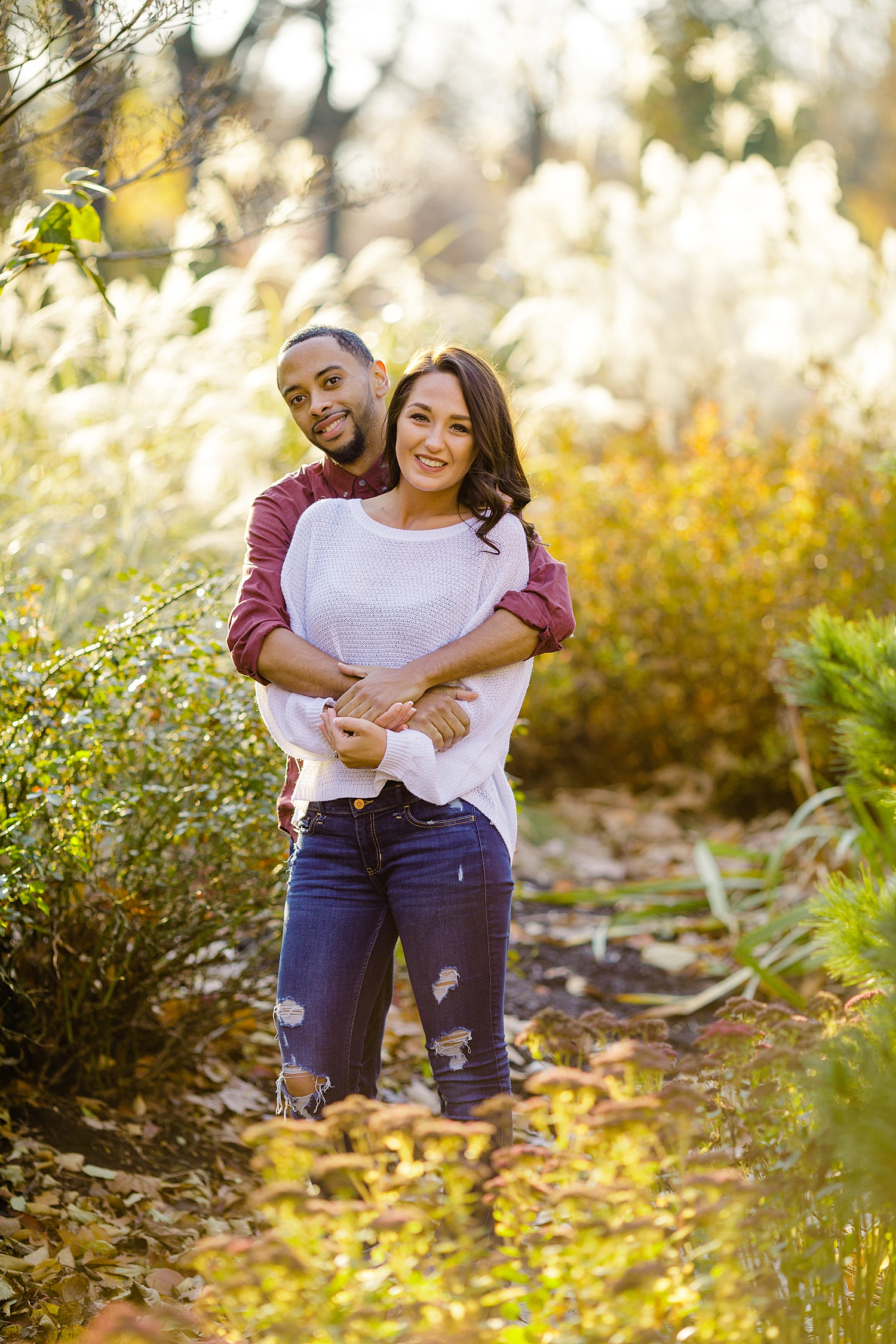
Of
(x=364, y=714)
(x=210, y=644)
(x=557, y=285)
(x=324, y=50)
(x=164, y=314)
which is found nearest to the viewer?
(x=364, y=714)

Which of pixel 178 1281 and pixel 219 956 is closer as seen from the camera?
pixel 178 1281

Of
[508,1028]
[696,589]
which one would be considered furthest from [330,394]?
[696,589]

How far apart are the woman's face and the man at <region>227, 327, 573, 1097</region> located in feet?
0.68

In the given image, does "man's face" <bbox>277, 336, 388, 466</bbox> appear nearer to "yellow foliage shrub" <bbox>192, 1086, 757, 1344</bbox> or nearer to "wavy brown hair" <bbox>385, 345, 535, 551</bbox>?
"wavy brown hair" <bbox>385, 345, 535, 551</bbox>

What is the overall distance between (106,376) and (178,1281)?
4.65 meters

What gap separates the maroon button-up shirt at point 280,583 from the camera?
77.9 inches

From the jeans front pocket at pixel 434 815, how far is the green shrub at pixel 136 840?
0.67 m

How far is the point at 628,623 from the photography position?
19.1 ft

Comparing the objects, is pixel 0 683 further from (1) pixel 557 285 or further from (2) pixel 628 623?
(1) pixel 557 285

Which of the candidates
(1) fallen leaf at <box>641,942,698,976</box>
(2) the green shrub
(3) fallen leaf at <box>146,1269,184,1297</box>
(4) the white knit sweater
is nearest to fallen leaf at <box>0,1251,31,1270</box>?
(3) fallen leaf at <box>146,1269,184,1297</box>

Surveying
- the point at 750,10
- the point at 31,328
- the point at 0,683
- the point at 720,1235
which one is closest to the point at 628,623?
the point at 31,328

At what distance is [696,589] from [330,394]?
3.85 m

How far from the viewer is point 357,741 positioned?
1827 mm

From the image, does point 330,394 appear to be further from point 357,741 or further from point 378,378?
point 357,741
